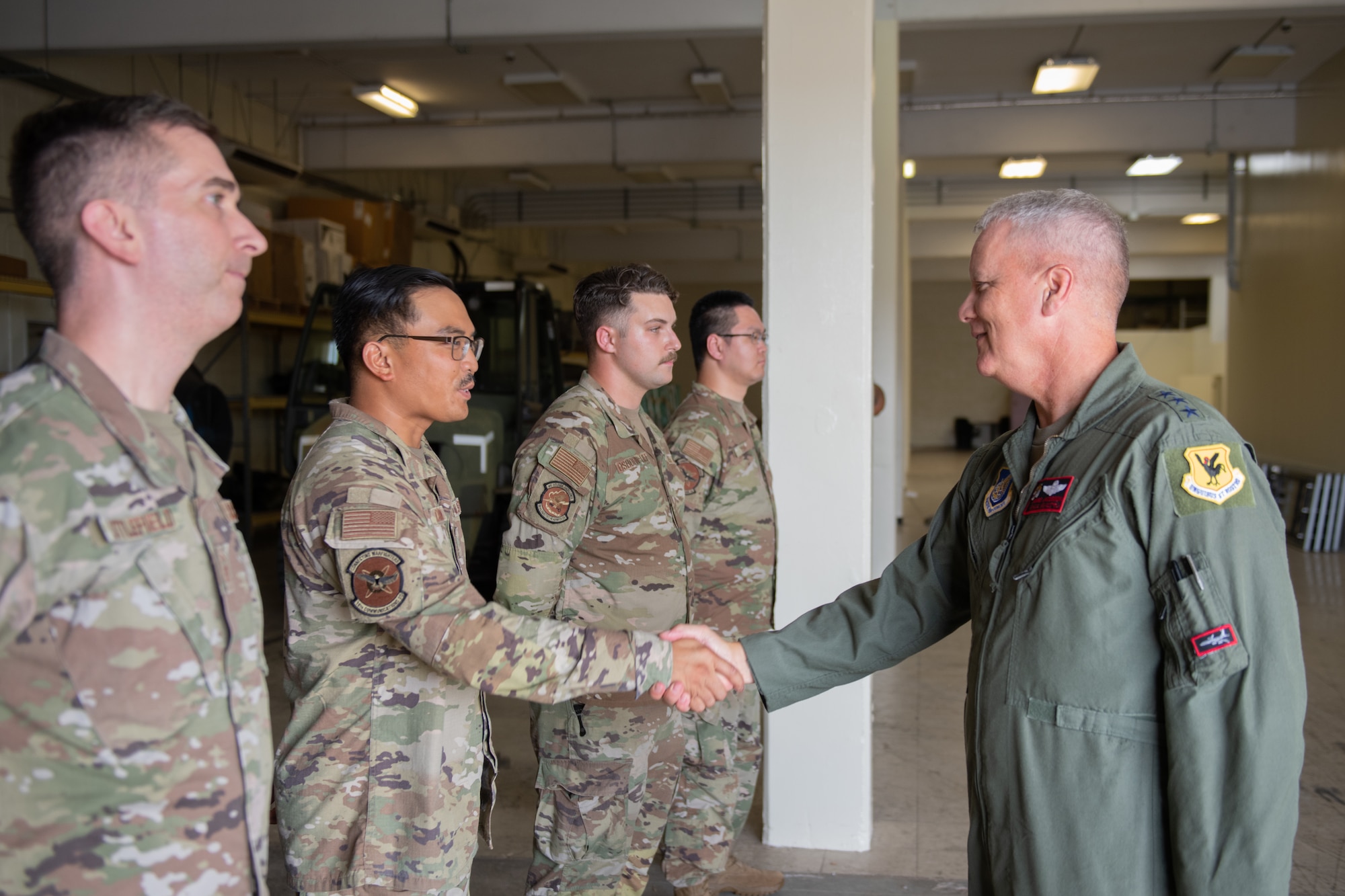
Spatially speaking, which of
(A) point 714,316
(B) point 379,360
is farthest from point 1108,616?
(A) point 714,316

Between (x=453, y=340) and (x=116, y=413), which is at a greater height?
(x=453, y=340)

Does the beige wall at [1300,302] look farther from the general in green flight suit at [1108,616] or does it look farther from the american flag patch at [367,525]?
the american flag patch at [367,525]

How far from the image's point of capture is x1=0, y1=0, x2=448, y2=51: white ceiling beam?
5.55m

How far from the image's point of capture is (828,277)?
3221 millimetres

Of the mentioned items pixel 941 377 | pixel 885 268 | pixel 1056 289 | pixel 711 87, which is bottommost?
pixel 1056 289

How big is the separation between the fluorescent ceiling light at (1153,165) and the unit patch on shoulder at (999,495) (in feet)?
33.9

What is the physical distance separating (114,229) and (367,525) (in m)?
0.65

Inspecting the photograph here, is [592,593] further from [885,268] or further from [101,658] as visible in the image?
[885,268]

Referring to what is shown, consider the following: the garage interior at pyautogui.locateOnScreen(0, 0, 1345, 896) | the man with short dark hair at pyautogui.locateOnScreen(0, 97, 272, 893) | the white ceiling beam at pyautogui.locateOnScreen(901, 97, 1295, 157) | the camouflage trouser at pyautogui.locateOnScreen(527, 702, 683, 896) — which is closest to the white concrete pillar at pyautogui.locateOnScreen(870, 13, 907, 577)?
the garage interior at pyautogui.locateOnScreen(0, 0, 1345, 896)

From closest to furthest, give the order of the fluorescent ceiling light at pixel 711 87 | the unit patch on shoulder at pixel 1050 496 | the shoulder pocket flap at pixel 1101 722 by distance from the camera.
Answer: the shoulder pocket flap at pixel 1101 722 → the unit patch on shoulder at pixel 1050 496 → the fluorescent ceiling light at pixel 711 87

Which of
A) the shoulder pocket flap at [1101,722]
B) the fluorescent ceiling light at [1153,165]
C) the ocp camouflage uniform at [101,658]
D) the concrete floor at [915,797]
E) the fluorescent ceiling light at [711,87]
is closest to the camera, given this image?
the ocp camouflage uniform at [101,658]

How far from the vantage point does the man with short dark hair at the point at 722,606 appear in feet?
9.91

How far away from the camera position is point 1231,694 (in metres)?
1.35

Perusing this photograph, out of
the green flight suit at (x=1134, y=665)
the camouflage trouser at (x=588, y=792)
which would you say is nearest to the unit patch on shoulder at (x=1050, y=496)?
the green flight suit at (x=1134, y=665)
